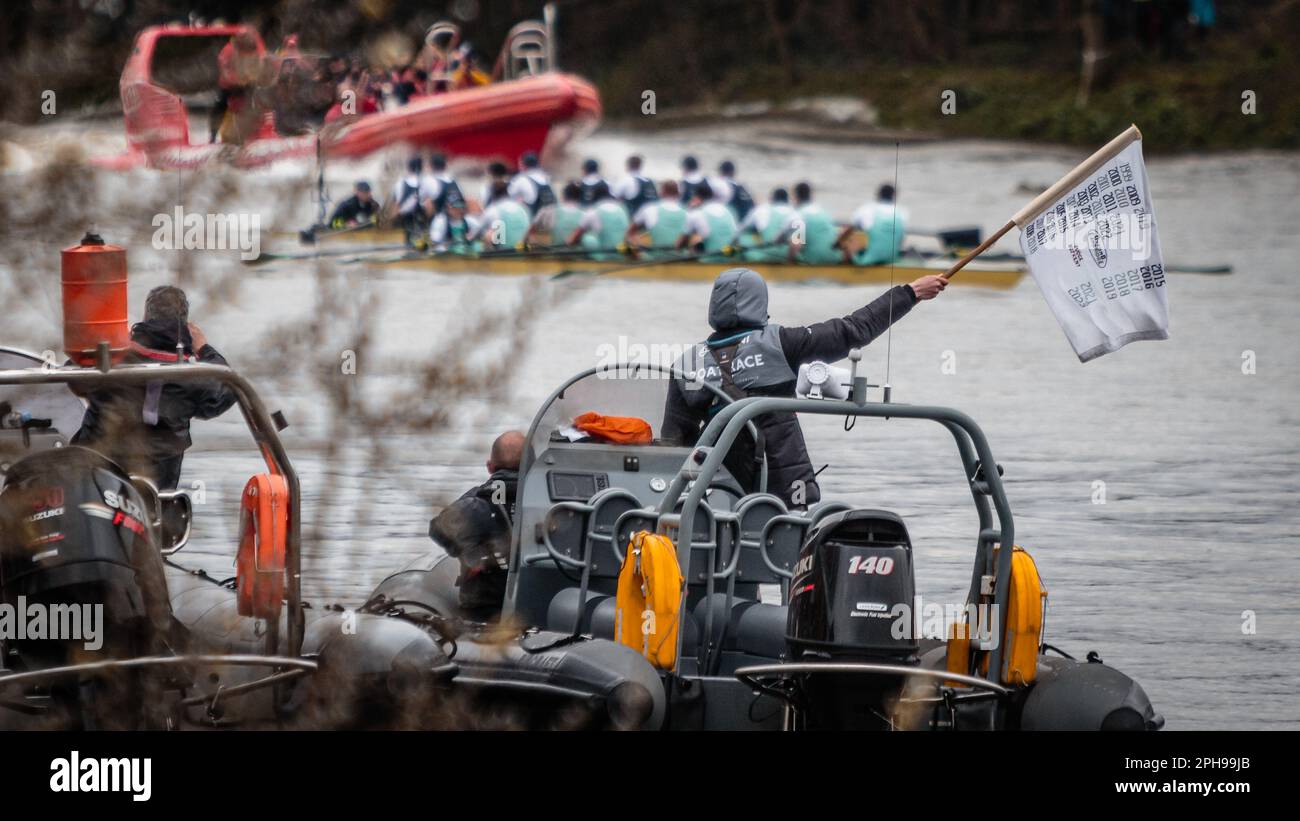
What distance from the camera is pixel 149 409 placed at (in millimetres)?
5598

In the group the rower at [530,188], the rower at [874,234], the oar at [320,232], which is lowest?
the oar at [320,232]

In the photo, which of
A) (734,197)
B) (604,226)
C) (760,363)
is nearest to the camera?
(760,363)

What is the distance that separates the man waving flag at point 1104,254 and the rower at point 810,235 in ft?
60.8

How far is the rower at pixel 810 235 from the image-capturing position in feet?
88.2

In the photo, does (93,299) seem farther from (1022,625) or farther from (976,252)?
(976,252)

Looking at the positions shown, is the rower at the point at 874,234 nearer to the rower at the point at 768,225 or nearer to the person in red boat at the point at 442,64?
the rower at the point at 768,225

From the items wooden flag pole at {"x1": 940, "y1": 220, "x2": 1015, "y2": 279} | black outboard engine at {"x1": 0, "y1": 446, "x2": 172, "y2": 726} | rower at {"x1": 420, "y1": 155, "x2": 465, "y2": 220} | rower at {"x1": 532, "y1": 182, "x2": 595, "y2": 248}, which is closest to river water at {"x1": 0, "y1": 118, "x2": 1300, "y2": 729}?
black outboard engine at {"x1": 0, "y1": 446, "x2": 172, "y2": 726}

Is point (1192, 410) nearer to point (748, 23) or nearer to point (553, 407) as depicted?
point (553, 407)

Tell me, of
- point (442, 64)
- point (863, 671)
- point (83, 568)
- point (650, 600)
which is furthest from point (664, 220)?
point (83, 568)

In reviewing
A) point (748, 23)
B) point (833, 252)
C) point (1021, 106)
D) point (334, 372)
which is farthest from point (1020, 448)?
point (748, 23)

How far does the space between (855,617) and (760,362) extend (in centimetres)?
264

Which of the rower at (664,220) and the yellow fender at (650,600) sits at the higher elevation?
the rower at (664,220)

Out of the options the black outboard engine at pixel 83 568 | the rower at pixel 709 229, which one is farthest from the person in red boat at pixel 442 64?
the black outboard engine at pixel 83 568

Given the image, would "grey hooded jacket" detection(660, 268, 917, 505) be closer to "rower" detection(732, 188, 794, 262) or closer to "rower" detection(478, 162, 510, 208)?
"rower" detection(732, 188, 794, 262)
